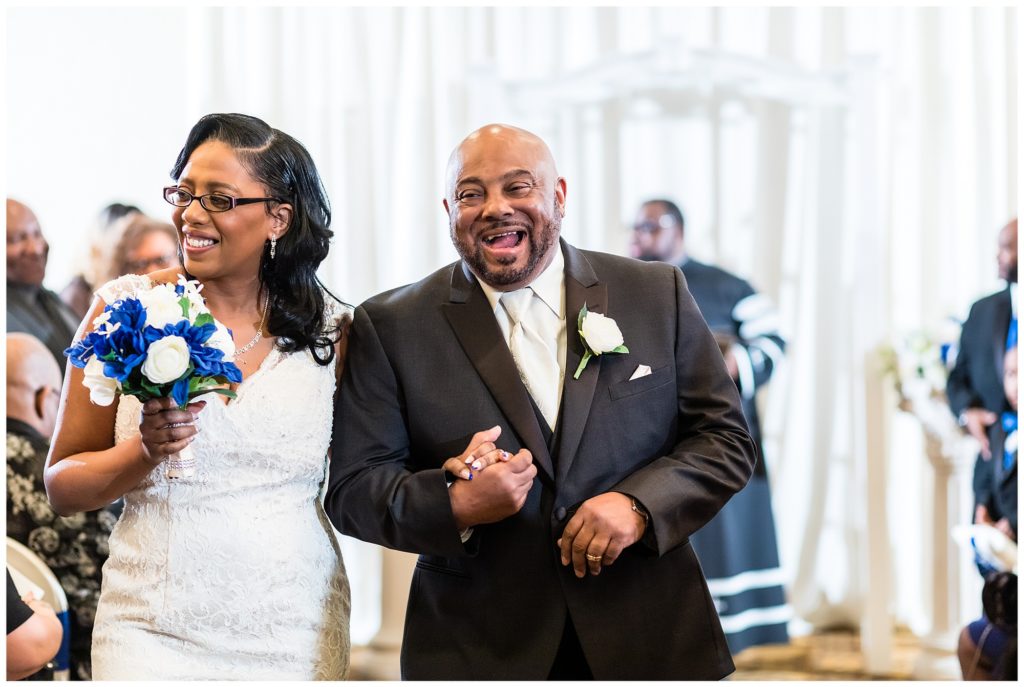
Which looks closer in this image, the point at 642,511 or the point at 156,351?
the point at 156,351

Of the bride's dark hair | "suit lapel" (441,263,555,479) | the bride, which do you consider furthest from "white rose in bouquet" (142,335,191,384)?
"suit lapel" (441,263,555,479)

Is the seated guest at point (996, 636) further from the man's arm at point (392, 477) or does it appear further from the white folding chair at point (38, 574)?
the white folding chair at point (38, 574)

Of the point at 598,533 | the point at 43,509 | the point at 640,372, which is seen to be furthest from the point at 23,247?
the point at 598,533

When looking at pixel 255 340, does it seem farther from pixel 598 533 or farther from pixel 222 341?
pixel 598 533

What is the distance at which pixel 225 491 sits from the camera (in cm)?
256

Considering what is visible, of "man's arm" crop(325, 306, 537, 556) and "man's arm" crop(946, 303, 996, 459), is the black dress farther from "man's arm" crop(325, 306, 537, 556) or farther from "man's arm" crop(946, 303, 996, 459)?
"man's arm" crop(325, 306, 537, 556)

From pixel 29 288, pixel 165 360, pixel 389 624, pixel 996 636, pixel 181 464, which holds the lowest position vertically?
pixel 389 624

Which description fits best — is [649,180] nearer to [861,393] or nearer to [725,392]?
[861,393]

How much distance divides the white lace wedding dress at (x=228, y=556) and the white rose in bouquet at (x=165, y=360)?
1.20 feet

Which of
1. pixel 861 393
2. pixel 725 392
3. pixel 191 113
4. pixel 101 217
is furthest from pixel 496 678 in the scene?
pixel 191 113

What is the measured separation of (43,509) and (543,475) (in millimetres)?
2491

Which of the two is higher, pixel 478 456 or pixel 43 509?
pixel 478 456

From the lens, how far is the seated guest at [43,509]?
4176mm

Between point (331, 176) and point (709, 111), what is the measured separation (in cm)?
219
